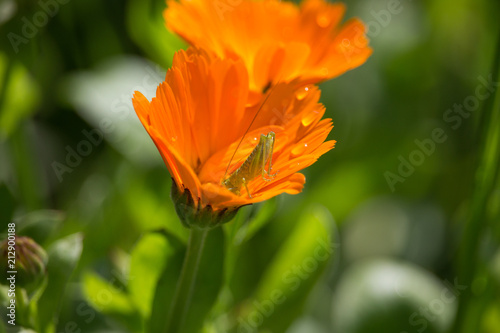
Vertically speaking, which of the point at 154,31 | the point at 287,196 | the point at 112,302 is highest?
the point at 154,31

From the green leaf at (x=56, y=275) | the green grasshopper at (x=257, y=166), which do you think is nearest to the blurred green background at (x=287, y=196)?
the green leaf at (x=56, y=275)

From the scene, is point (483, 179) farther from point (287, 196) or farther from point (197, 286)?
point (287, 196)

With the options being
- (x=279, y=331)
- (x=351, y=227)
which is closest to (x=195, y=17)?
(x=279, y=331)

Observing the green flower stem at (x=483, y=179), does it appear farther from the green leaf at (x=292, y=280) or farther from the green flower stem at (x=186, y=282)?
the green flower stem at (x=186, y=282)

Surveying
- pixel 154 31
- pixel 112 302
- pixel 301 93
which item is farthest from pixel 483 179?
pixel 154 31

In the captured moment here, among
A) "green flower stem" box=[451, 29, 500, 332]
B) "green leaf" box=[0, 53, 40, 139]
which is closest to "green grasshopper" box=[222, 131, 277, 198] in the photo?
"green flower stem" box=[451, 29, 500, 332]
